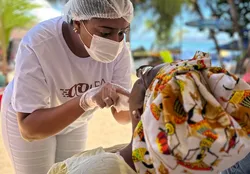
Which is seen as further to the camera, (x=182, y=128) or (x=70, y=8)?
(x=70, y=8)

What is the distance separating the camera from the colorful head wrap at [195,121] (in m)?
0.86

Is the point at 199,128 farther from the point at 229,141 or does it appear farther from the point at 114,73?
the point at 114,73

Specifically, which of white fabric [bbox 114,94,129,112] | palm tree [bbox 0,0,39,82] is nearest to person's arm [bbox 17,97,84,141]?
white fabric [bbox 114,94,129,112]

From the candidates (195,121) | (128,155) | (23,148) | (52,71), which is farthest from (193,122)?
(23,148)

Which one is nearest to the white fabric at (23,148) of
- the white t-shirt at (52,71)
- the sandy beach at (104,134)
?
the white t-shirt at (52,71)

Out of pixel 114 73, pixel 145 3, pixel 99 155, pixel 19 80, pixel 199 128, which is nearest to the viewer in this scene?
pixel 199 128

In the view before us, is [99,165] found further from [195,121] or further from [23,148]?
[23,148]

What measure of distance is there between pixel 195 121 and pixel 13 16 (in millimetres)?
4919

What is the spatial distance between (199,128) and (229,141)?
0.25ft

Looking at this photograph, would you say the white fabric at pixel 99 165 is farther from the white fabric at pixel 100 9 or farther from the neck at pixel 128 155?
the white fabric at pixel 100 9

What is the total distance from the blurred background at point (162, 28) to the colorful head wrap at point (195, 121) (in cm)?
28

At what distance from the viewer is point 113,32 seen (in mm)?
1448

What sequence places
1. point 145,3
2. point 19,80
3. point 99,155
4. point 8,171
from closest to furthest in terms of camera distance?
point 99,155, point 19,80, point 8,171, point 145,3

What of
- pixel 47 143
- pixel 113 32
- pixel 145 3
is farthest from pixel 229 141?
pixel 145 3
